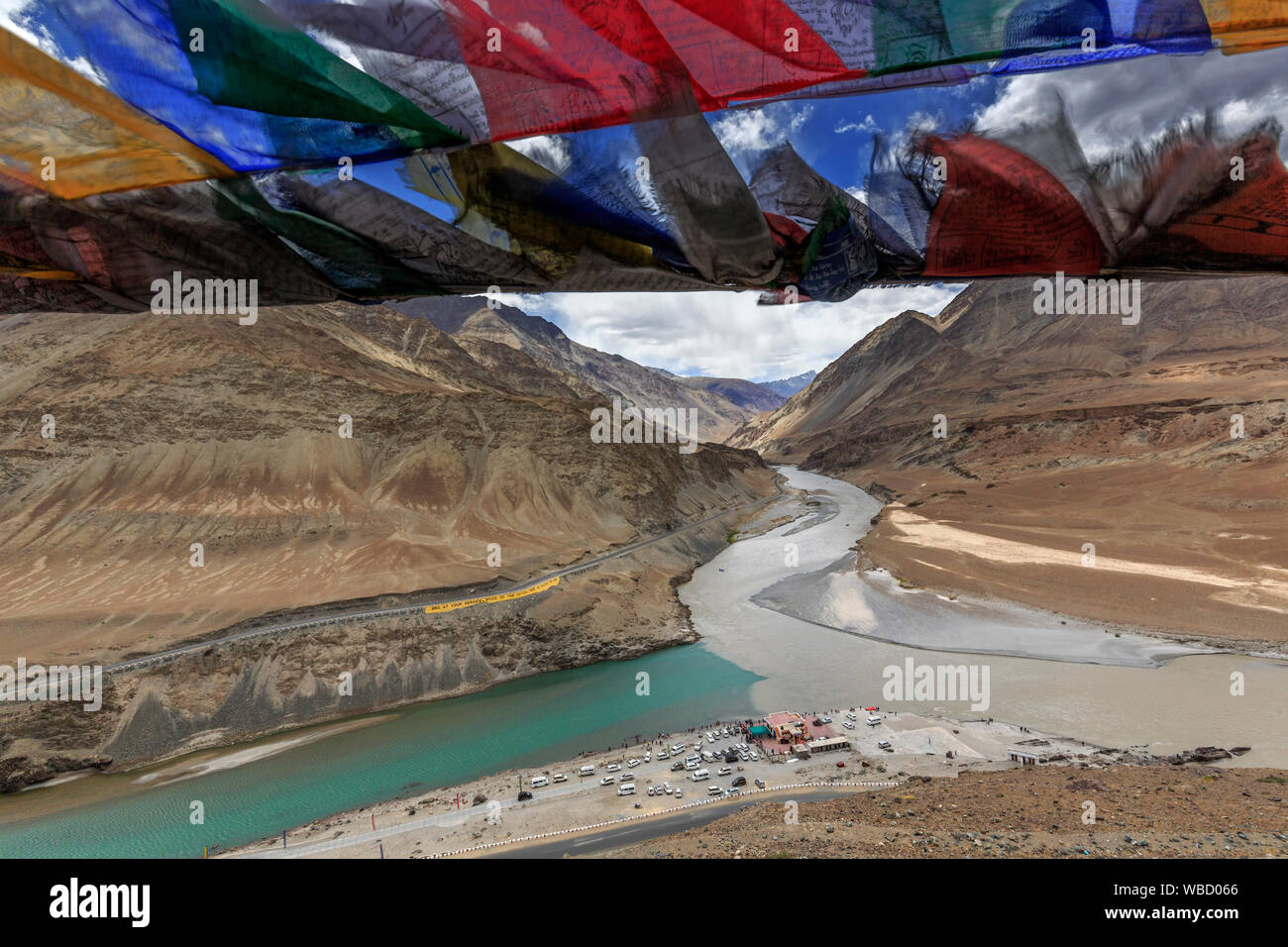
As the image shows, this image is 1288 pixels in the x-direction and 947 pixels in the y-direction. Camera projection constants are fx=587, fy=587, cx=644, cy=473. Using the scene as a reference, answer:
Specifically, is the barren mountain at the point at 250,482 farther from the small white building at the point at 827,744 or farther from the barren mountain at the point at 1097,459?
the barren mountain at the point at 1097,459

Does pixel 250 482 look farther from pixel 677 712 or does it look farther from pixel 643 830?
pixel 643 830

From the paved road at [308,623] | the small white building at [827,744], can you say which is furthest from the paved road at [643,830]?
the paved road at [308,623]

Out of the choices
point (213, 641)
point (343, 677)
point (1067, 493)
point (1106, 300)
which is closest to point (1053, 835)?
point (1106, 300)

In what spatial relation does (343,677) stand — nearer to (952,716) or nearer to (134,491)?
(134,491)

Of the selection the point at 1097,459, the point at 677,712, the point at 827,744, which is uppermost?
the point at 1097,459

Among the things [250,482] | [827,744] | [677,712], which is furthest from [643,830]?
[250,482]

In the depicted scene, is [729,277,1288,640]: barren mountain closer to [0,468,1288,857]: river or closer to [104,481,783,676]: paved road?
[0,468,1288,857]: river
